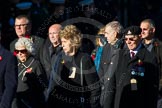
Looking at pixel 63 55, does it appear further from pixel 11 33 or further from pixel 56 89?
pixel 11 33

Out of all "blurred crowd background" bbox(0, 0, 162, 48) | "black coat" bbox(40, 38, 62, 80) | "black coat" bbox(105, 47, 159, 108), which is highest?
"blurred crowd background" bbox(0, 0, 162, 48)

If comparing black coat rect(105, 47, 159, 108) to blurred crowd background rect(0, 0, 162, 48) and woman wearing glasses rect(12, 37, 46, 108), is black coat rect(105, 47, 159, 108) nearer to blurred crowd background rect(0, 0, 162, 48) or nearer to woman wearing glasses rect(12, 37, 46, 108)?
woman wearing glasses rect(12, 37, 46, 108)

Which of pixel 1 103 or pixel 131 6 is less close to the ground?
pixel 131 6

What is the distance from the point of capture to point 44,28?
12898 mm

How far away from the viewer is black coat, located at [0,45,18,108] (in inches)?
349

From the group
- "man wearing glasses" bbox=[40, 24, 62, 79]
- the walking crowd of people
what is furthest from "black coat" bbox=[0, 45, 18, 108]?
"man wearing glasses" bbox=[40, 24, 62, 79]

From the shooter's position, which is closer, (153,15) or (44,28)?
(44,28)

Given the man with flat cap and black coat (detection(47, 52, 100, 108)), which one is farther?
the man with flat cap

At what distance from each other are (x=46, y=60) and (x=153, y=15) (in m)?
3.53

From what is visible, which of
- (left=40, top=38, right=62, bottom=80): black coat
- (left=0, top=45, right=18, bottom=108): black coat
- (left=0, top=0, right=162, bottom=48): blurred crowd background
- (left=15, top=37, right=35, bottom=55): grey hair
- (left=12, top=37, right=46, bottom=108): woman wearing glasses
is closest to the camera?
(left=0, top=45, right=18, bottom=108): black coat

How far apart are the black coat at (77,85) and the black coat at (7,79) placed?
842 millimetres

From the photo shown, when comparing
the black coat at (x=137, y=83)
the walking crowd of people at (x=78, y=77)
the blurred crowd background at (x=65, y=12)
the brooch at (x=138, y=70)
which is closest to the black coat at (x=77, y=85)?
the walking crowd of people at (x=78, y=77)

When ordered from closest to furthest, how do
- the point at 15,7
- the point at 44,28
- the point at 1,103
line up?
the point at 1,103
the point at 44,28
the point at 15,7

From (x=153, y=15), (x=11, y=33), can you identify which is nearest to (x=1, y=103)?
(x=11, y=33)
